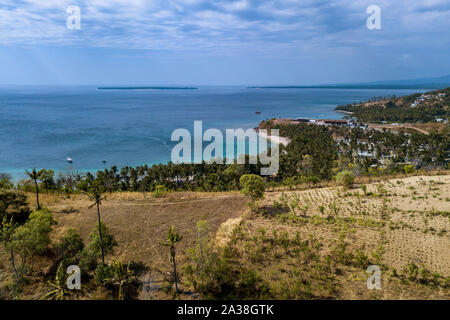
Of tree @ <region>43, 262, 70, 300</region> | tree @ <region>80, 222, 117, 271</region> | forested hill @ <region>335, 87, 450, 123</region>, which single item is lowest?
tree @ <region>43, 262, 70, 300</region>

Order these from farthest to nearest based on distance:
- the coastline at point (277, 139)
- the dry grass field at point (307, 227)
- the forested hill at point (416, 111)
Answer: the forested hill at point (416, 111)
the coastline at point (277, 139)
the dry grass field at point (307, 227)

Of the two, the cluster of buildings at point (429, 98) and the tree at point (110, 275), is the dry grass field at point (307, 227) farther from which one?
the cluster of buildings at point (429, 98)

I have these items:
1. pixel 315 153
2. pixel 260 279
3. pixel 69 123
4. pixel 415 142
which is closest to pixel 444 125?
pixel 415 142

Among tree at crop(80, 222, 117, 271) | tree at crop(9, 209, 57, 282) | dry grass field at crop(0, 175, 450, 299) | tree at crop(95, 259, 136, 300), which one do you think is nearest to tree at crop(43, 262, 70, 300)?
dry grass field at crop(0, 175, 450, 299)

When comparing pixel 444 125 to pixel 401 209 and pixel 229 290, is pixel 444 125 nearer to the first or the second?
pixel 401 209

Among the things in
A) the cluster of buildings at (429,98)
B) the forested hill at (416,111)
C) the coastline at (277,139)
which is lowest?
the coastline at (277,139)

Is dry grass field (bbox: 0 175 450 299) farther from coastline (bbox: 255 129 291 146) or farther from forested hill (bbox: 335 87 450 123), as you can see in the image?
forested hill (bbox: 335 87 450 123)

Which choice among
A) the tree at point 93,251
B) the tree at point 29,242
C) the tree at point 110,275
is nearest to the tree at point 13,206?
the tree at point 29,242

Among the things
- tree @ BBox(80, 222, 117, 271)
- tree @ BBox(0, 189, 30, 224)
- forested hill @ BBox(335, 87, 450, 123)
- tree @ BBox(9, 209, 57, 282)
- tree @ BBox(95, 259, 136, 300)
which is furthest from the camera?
forested hill @ BBox(335, 87, 450, 123)

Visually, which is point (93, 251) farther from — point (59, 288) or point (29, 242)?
point (29, 242)
